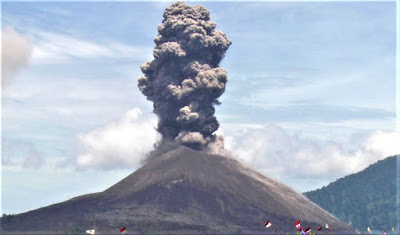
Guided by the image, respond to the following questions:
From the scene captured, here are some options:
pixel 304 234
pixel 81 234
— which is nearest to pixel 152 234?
pixel 81 234

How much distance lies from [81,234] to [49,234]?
958cm

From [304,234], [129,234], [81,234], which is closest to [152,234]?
[129,234]

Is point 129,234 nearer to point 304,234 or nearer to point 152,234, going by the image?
point 152,234

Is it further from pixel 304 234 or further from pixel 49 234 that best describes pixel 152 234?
pixel 304 234

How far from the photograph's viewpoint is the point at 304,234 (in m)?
104

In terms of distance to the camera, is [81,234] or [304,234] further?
[81,234]

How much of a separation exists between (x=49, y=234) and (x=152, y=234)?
29.1 m

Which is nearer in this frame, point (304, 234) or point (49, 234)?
point (304, 234)

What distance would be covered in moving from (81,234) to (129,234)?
13358mm

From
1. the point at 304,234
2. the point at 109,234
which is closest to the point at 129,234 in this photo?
the point at 109,234

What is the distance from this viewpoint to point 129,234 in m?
198

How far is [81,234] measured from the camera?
649 feet

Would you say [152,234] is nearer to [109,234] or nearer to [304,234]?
[109,234]

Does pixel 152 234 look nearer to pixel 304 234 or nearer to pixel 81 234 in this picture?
pixel 81 234
